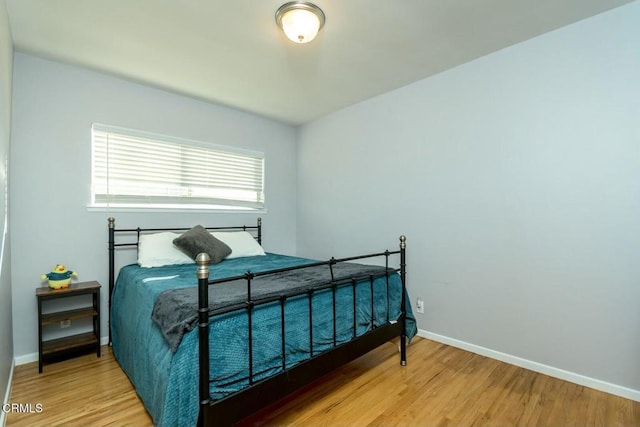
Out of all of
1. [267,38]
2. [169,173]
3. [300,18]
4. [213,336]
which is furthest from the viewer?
[169,173]

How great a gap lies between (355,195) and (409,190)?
72cm

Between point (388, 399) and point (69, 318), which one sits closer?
point (388, 399)

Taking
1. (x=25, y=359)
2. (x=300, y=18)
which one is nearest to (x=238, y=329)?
(x=300, y=18)

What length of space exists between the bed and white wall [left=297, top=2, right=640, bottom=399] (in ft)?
2.25

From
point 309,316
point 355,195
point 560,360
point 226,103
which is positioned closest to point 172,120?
point 226,103

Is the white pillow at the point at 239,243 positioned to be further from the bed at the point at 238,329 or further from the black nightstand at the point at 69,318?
the black nightstand at the point at 69,318

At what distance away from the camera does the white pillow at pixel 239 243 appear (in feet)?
10.9

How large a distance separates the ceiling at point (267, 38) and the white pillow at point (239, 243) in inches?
61.2

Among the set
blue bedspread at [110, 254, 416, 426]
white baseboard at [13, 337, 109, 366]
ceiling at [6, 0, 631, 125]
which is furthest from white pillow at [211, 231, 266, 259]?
white baseboard at [13, 337, 109, 366]

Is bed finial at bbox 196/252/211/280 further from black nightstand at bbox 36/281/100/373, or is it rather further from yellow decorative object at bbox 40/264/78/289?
yellow decorative object at bbox 40/264/78/289

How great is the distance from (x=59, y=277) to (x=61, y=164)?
98cm

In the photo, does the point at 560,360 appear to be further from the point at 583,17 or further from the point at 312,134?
the point at 312,134

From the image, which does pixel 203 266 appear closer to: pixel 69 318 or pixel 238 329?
pixel 238 329

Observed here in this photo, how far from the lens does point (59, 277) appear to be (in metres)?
2.51
